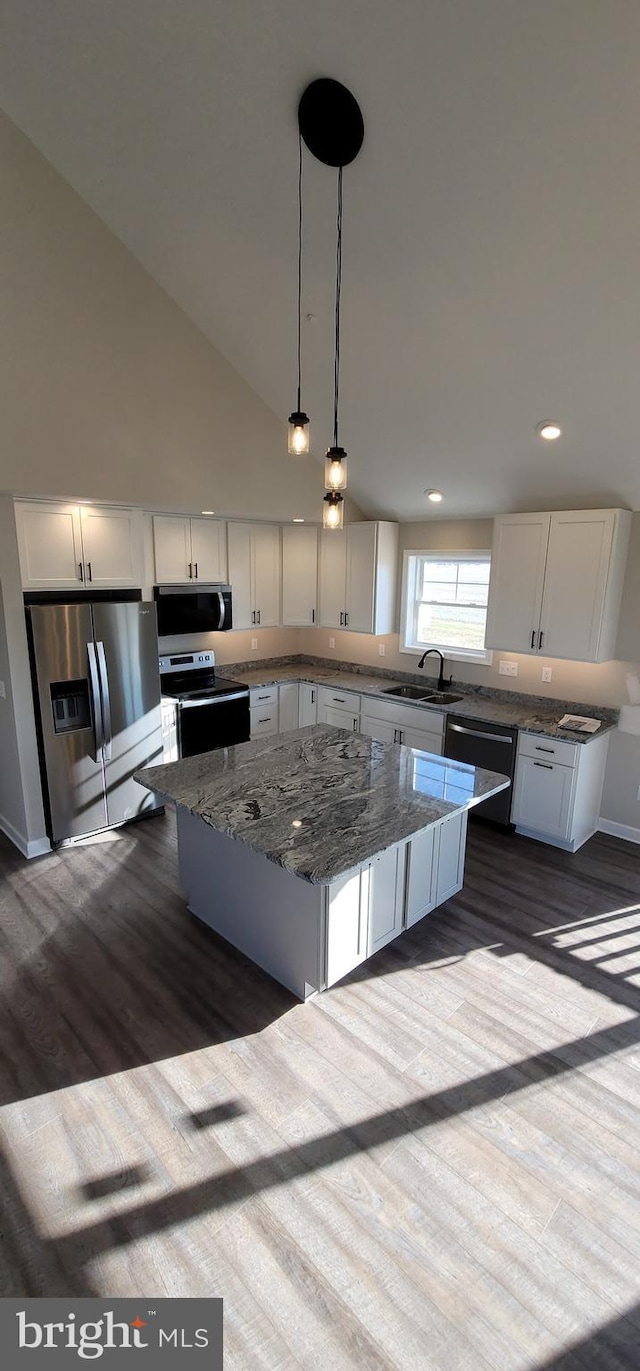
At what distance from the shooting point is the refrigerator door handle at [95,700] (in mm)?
4160

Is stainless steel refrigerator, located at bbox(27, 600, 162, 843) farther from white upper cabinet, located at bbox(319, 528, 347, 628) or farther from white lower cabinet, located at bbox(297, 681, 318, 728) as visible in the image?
white upper cabinet, located at bbox(319, 528, 347, 628)

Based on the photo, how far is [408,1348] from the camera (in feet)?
5.30

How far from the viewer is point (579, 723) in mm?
4371

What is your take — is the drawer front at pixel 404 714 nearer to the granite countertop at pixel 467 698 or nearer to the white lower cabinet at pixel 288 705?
the granite countertop at pixel 467 698

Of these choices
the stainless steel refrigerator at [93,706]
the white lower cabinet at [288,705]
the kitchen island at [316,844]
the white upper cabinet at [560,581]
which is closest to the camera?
the kitchen island at [316,844]

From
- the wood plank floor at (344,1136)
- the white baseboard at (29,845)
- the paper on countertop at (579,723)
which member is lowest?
the wood plank floor at (344,1136)

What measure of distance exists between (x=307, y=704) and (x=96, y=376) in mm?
3350

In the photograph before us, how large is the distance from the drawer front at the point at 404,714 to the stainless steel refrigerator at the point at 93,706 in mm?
1885

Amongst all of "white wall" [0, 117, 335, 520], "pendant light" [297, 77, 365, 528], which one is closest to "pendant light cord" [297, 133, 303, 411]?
"pendant light" [297, 77, 365, 528]

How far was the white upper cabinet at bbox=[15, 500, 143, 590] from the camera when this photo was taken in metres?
3.89

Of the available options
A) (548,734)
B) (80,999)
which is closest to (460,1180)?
(80,999)

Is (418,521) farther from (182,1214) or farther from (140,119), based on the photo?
(182,1214)

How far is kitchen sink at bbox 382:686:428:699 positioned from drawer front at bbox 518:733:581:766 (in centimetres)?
124

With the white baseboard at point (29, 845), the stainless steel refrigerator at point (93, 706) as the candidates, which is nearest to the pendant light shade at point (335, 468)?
the stainless steel refrigerator at point (93, 706)
